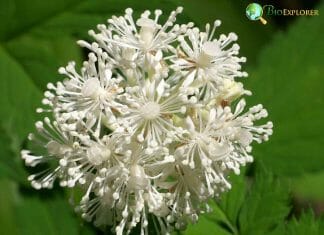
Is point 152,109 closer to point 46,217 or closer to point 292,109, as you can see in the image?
point 46,217

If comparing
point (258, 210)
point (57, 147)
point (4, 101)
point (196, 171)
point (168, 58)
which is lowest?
point (258, 210)

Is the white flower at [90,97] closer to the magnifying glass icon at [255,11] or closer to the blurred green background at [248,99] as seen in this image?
the blurred green background at [248,99]

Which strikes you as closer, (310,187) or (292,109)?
(292,109)

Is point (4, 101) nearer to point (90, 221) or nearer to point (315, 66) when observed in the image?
point (90, 221)

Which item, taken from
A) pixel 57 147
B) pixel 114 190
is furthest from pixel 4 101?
pixel 114 190

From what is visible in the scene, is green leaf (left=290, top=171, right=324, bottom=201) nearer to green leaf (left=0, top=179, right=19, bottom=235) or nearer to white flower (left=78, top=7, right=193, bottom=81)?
green leaf (left=0, top=179, right=19, bottom=235)

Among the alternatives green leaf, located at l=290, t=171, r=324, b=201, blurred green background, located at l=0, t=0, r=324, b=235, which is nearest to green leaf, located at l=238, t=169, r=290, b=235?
blurred green background, located at l=0, t=0, r=324, b=235

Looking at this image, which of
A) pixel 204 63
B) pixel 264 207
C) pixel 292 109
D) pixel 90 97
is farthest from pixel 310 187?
pixel 90 97

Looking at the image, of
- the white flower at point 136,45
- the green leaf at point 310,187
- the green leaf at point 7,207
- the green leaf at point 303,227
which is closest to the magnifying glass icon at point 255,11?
the green leaf at point 310,187
